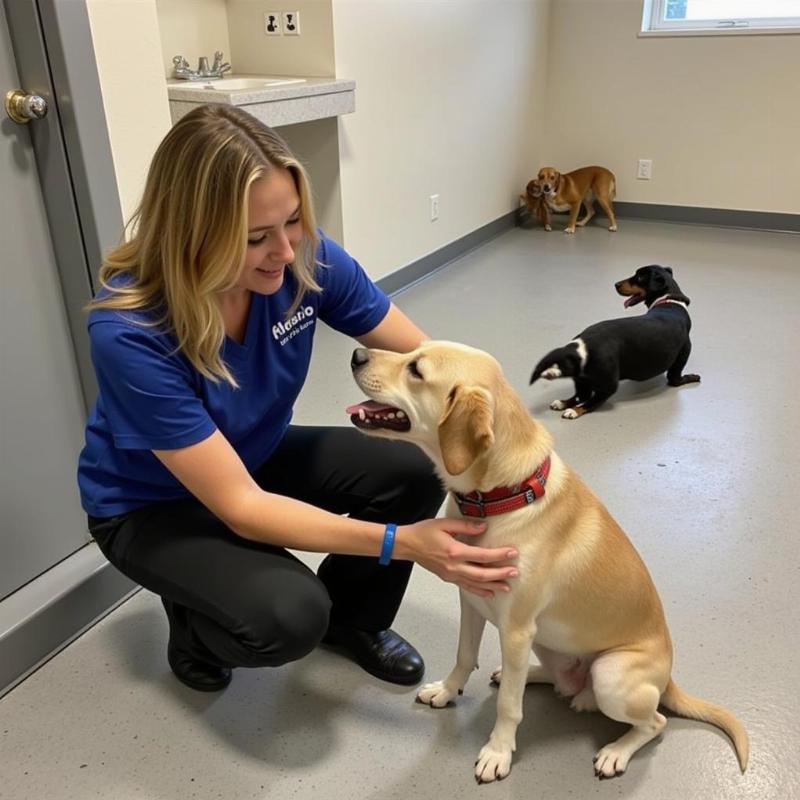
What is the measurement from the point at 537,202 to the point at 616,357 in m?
2.77

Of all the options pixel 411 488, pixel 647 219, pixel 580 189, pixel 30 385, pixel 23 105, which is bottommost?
pixel 647 219

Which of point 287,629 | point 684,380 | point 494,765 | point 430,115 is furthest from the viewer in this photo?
point 430,115

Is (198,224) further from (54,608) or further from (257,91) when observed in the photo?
(257,91)

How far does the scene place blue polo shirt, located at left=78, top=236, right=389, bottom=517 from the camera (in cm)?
117

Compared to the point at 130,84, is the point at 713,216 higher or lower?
lower

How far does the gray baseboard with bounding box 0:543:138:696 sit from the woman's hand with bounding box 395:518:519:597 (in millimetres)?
841

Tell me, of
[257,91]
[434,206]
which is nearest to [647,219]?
[434,206]

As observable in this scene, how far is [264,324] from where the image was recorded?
1355 millimetres

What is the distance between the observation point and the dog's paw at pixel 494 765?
1.34 meters

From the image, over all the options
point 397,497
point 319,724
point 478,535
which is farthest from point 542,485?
point 319,724

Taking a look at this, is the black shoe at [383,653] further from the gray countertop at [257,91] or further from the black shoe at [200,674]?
the gray countertop at [257,91]

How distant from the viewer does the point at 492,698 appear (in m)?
1.51

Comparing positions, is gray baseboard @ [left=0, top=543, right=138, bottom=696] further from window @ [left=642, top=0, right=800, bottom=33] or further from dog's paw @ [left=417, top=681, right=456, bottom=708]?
window @ [left=642, top=0, right=800, bottom=33]

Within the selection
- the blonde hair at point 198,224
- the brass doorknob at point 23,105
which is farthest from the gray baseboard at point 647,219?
the blonde hair at point 198,224
